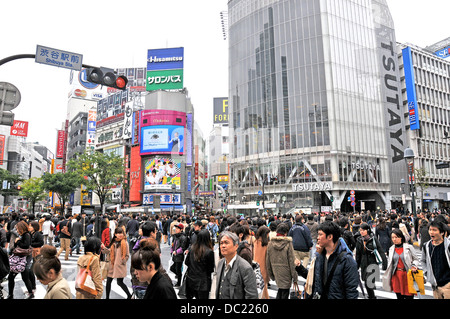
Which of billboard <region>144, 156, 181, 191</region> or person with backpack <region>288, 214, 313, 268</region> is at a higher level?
billboard <region>144, 156, 181, 191</region>

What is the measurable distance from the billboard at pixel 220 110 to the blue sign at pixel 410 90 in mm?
61227

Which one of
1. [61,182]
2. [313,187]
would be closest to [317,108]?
[313,187]

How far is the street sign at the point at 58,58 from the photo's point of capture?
28.3 ft

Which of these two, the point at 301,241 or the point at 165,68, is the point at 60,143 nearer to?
the point at 165,68

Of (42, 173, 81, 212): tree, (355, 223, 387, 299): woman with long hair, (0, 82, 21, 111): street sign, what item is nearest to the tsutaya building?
(42, 173, 81, 212): tree

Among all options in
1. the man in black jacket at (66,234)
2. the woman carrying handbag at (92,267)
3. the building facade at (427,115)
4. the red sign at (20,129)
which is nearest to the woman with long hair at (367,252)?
the woman carrying handbag at (92,267)

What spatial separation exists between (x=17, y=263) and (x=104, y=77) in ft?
17.2

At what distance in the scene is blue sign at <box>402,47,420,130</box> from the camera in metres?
53.3

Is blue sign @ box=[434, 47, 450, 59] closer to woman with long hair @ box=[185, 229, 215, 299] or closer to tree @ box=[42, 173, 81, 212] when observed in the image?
tree @ box=[42, 173, 81, 212]

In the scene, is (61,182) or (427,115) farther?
(427,115)

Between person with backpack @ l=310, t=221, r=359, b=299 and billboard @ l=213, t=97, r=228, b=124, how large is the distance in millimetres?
104735

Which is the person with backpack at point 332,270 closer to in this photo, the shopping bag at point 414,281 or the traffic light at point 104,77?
the shopping bag at point 414,281

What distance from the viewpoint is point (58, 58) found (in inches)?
348
